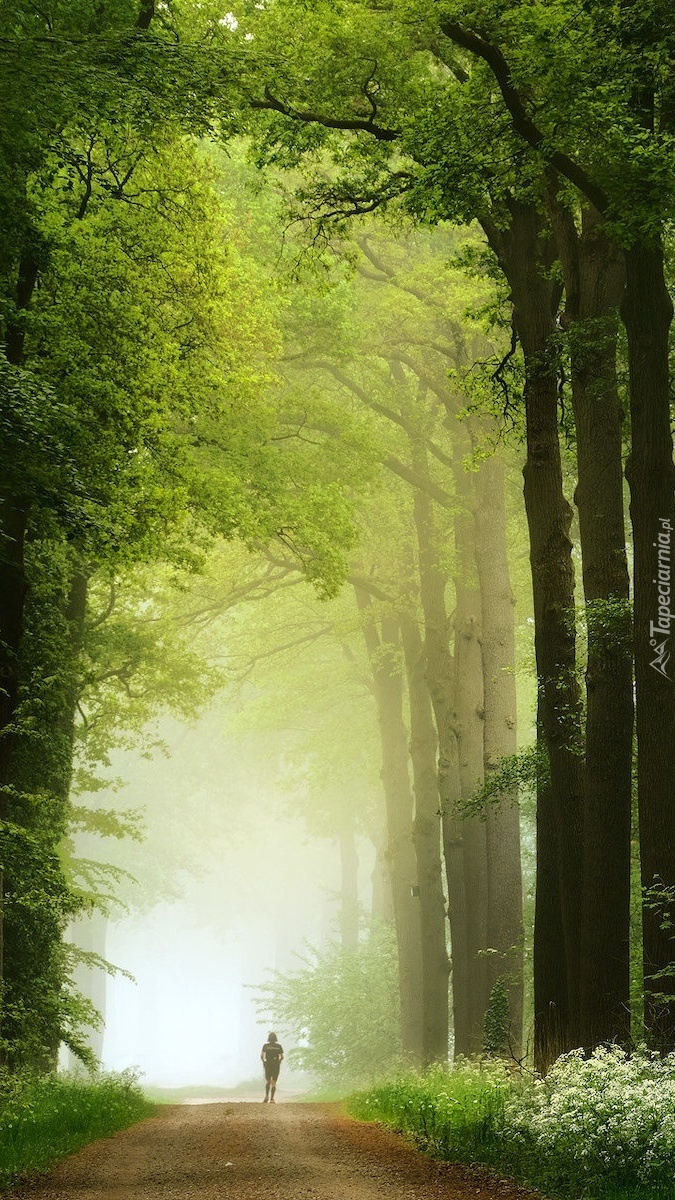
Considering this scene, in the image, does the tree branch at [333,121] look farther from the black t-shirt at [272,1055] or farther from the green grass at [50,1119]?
the black t-shirt at [272,1055]

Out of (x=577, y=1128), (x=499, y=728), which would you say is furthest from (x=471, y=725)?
(x=577, y=1128)

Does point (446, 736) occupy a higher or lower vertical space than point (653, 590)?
higher

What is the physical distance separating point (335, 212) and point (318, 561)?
6.17 meters

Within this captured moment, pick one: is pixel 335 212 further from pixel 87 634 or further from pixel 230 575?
pixel 230 575

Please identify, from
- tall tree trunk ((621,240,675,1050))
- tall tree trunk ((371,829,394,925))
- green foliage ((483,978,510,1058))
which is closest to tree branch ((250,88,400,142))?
tall tree trunk ((621,240,675,1050))

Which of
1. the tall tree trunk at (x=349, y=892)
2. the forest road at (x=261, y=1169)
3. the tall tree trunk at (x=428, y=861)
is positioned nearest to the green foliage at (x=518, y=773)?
the forest road at (x=261, y=1169)

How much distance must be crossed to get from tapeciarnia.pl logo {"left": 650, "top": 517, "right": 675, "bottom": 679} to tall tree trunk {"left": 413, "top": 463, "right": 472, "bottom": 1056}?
11.3 meters

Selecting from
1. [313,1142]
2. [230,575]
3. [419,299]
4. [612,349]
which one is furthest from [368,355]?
[313,1142]

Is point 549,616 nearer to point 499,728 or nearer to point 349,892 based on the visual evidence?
point 499,728

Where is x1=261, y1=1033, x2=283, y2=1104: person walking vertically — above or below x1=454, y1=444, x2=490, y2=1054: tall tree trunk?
below

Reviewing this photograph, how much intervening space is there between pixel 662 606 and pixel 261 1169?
5.75 meters

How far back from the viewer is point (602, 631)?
11.4 m

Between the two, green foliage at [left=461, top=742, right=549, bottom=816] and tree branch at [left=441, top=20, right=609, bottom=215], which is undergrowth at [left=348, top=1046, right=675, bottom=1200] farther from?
tree branch at [left=441, top=20, right=609, bottom=215]

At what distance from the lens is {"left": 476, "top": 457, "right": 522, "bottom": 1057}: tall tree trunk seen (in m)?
18.8
